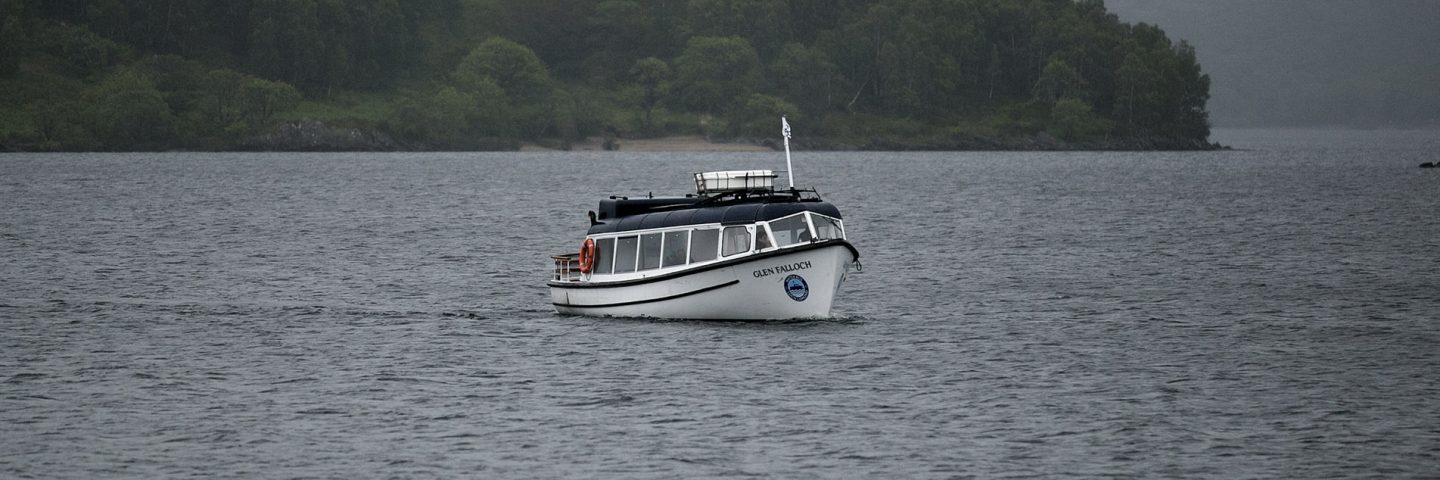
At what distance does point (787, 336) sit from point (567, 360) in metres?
7.14

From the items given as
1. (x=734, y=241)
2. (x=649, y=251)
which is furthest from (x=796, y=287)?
(x=649, y=251)

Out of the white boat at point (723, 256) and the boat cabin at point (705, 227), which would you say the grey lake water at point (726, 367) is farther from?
the boat cabin at point (705, 227)

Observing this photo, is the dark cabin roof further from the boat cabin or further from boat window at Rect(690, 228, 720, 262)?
boat window at Rect(690, 228, 720, 262)

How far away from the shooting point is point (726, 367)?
46.4 metres

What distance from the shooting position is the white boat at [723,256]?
50062 millimetres

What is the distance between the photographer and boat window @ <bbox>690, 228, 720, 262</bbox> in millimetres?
51062

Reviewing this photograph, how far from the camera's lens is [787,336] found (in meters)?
50.8

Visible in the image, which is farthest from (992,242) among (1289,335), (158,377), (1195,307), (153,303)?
(158,377)

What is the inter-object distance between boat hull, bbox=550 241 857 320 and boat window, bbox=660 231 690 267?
71 cm

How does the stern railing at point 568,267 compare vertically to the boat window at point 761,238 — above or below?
below

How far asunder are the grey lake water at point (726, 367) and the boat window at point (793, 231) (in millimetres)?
3097

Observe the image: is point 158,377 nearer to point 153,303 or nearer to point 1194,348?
point 153,303

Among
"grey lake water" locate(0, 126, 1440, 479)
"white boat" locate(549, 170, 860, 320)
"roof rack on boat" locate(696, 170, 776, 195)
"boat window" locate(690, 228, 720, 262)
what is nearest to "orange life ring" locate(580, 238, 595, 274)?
"white boat" locate(549, 170, 860, 320)

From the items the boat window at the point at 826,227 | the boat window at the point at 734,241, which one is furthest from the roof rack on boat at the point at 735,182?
the boat window at the point at 826,227
